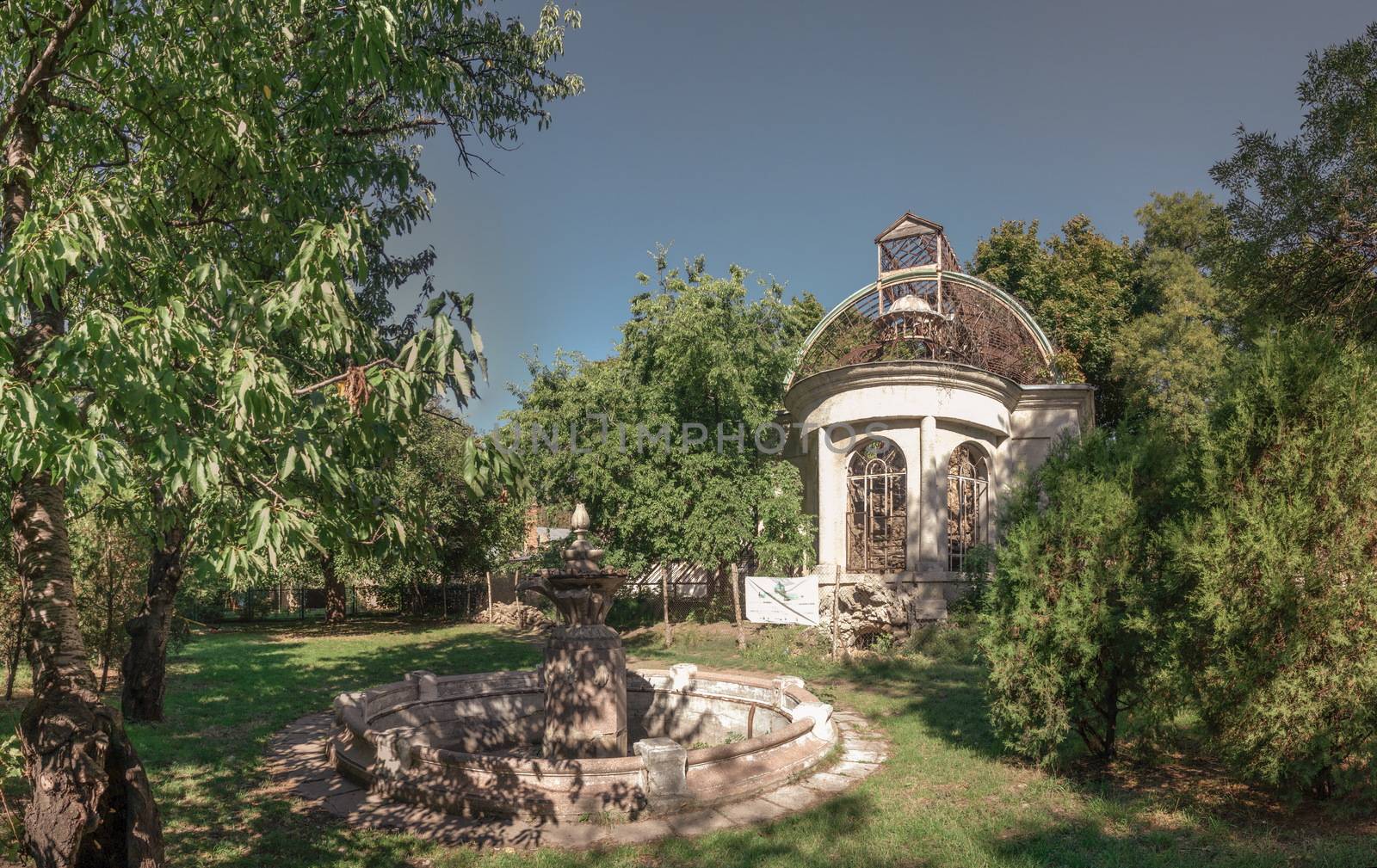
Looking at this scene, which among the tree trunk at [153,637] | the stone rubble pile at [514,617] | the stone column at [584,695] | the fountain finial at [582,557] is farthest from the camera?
the stone rubble pile at [514,617]

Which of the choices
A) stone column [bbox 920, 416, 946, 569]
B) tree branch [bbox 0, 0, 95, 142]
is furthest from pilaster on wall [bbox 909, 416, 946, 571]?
tree branch [bbox 0, 0, 95, 142]

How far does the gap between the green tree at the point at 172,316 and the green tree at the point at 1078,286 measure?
3027cm

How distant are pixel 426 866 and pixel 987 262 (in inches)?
1402

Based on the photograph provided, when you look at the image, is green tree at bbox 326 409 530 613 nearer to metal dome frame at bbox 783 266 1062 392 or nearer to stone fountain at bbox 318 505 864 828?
stone fountain at bbox 318 505 864 828

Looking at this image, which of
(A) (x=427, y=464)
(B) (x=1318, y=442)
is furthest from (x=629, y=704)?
(A) (x=427, y=464)

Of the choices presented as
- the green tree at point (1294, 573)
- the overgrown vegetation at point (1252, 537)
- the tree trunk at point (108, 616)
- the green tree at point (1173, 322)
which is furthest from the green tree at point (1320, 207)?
the tree trunk at point (108, 616)

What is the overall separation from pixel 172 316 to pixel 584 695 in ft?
21.5

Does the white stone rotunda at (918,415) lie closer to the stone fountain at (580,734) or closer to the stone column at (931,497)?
the stone column at (931,497)

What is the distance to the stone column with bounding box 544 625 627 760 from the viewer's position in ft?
28.6

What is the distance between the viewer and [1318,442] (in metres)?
6.20

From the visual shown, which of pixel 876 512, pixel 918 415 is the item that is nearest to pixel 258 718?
pixel 918 415

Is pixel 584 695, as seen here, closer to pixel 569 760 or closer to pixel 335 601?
pixel 569 760

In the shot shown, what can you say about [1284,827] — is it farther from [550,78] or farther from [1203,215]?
[1203,215]

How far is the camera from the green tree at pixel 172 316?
3.22 meters
